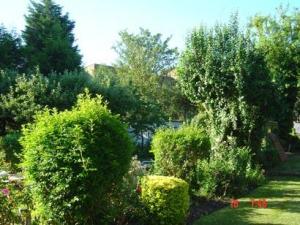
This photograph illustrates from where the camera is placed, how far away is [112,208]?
23.0 feet

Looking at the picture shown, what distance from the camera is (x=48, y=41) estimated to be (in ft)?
88.5

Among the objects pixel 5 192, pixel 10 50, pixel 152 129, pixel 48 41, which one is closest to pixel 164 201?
pixel 5 192

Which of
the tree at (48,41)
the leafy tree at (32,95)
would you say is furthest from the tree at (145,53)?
the leafy tree at (32,95)

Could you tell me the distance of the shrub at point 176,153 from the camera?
11414 millimetres

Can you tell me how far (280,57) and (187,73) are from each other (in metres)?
10.4

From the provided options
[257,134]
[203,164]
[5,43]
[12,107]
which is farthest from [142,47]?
[203,164]

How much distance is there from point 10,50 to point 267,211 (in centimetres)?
2181

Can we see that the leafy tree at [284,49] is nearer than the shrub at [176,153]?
No

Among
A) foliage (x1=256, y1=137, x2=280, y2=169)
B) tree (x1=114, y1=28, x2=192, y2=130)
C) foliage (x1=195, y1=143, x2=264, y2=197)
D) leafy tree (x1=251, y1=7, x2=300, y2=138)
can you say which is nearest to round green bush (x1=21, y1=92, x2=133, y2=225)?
foliage (x1=195, y1=143, x2=264, y2=197)

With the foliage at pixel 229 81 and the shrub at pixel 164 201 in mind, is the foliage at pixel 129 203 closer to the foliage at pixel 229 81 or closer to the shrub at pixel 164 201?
the shrub at pixel 164 201

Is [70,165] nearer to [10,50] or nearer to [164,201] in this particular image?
[164,201]

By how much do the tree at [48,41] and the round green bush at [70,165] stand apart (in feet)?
67.0

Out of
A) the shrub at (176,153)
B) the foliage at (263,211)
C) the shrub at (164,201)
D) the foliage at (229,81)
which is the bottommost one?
the foliage at (263,211)

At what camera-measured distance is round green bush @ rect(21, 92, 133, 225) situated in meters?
6.33
